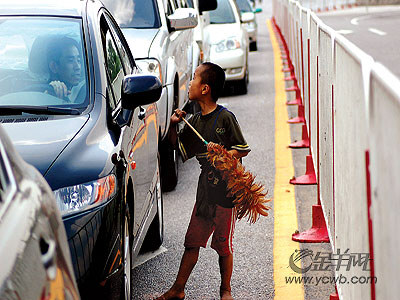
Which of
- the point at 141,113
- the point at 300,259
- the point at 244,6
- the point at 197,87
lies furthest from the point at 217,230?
the point at 244,6

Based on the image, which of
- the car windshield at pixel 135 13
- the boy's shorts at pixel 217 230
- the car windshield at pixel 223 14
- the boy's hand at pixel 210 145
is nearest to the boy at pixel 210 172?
the boy's shorts at pixel 217 230

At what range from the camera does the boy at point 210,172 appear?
17.3 feet

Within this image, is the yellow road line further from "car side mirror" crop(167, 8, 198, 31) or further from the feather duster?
"car side mirror" crop(167, 8, 198, 31)

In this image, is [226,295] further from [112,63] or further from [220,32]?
[220,32]

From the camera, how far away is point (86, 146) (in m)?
4.59

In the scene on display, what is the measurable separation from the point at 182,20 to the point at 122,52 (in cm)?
384

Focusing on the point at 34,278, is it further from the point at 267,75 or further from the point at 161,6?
the point at 267,75

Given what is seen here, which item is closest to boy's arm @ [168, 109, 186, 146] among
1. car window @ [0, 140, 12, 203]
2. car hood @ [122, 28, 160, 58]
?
car window @ [0, 140, 12, 203]

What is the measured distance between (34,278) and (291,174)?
683 cm

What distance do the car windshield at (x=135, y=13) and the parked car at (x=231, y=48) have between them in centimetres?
588

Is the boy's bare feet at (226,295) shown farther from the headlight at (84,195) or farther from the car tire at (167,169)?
the car tire at (167,169)

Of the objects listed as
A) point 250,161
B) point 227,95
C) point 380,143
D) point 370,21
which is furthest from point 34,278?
point 370,21

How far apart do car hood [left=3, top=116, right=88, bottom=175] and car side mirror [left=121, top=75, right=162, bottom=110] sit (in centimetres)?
42

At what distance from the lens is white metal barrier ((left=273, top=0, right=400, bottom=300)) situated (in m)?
2.77
